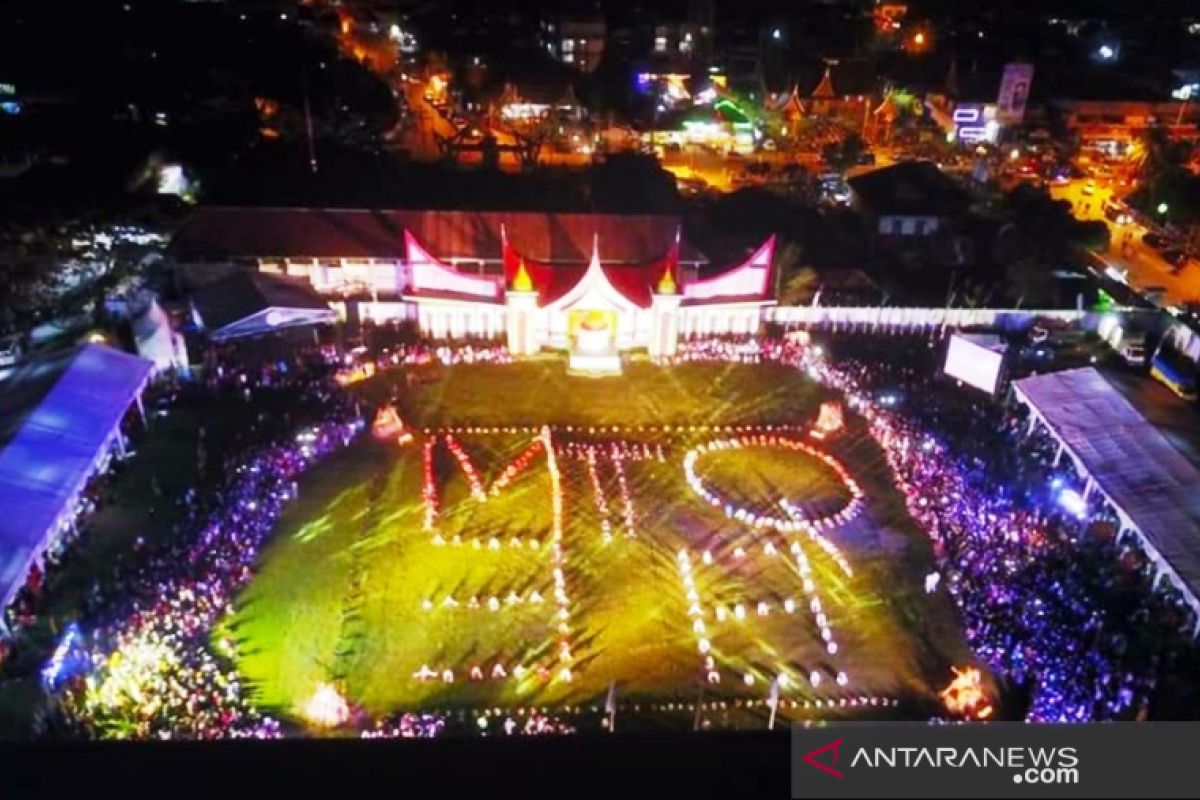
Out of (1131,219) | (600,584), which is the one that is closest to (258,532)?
(600,584)

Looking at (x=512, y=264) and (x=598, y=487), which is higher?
(x=512, y=264)

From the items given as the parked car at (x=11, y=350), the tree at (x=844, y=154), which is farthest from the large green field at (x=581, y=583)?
the tree at (x=844, y=154)

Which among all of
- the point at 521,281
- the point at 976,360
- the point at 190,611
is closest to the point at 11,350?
the point at 190,611

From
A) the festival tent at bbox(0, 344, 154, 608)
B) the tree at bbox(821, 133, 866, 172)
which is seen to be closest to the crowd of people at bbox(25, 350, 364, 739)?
the festival tent at bbox(0, 344, 154, 608)

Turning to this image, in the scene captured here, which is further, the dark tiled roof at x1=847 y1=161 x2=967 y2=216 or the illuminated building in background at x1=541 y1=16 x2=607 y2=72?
the illuminated building in background at x1=541 y1=16 x2=607 y2=72

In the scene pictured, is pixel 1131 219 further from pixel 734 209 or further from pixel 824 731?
pixel 824 731

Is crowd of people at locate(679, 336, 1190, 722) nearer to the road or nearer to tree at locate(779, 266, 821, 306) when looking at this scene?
tree at locate(779, 266, 821, 306)

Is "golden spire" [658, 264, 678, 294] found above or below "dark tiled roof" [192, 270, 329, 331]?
above
